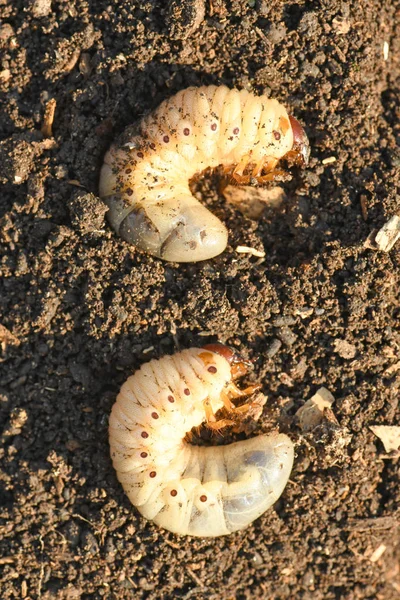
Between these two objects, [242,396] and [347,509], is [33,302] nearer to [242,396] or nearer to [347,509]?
[242,396]

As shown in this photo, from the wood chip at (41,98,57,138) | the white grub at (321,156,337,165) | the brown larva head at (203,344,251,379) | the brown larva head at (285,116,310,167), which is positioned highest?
the wood chip at (41,98,57,138)

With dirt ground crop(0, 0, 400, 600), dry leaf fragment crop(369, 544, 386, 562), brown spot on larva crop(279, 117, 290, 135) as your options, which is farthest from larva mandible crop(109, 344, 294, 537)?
brown spot on larva crop(279, 117, 290, 135)

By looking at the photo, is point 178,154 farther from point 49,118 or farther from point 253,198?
point 49,118

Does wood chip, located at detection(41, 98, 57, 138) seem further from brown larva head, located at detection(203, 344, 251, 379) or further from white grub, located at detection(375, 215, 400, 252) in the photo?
white grub, located at detection(375, 215, 400, 252)

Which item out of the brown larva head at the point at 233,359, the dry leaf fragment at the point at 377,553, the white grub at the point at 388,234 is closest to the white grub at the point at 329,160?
the white grub at the point at 388,234

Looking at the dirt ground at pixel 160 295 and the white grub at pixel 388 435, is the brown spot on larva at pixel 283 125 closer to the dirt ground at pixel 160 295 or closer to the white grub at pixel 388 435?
the dirt ground at pixel 160 295

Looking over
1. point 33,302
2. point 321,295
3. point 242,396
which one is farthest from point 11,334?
point 321,295
